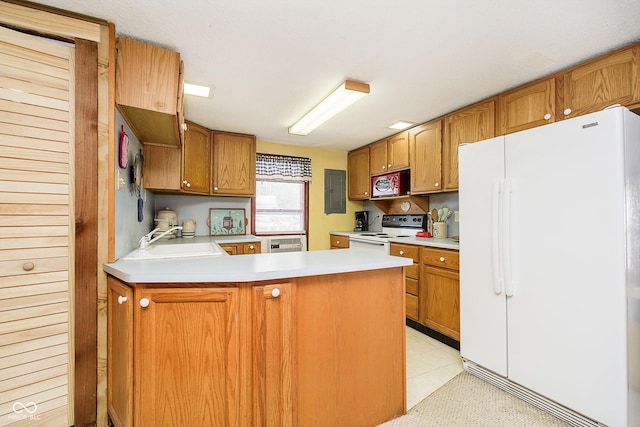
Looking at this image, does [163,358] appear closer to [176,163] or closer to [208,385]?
[208,385]

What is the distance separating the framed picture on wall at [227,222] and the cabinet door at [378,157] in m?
1.96

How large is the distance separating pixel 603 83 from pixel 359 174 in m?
2.83

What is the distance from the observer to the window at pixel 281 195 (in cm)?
404

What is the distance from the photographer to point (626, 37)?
5.37ft

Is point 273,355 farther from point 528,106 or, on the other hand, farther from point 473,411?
point 528,106

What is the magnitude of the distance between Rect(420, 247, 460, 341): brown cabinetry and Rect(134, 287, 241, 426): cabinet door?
195 centimetres

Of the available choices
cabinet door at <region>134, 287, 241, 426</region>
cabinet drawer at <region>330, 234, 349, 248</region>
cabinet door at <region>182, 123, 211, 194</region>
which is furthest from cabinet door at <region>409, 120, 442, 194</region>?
cabinet door at <region>134, 287, 241, 426</region>

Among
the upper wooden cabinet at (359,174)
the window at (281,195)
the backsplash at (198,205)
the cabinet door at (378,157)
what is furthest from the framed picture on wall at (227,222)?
the cabinet door at (378,157)

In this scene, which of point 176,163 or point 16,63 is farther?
point 176,163

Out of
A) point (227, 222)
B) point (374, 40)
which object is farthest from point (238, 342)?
point (227, 222)

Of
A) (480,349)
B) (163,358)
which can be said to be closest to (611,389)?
(480,349)

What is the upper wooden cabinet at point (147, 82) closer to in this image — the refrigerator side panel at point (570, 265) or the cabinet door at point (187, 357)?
the cabinet door at point (187, 357)

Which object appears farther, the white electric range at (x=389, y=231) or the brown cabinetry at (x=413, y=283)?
the white electric range at (x=389, y=231)

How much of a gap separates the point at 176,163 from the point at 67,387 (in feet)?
5.94
